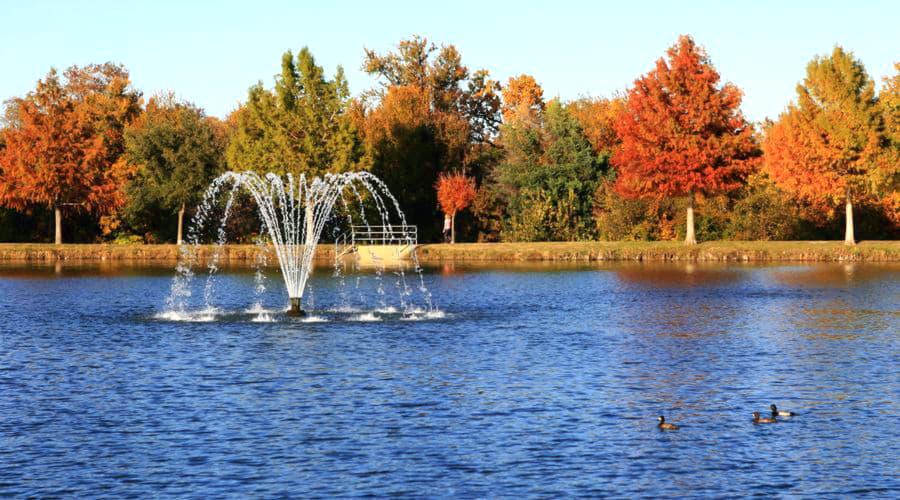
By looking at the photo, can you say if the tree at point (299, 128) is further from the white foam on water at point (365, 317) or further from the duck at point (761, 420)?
the duck at point (761, 420)

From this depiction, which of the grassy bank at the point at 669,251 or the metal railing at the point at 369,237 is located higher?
the metal railing at the point at 369,237

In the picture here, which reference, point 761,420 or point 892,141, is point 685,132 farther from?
point 761,420

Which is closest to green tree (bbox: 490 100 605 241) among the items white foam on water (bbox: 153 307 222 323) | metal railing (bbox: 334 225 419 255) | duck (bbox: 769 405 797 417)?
metal railing (bbox: 334 225 419 255)

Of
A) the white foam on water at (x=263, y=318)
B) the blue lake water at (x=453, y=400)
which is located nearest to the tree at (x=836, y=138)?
the blue lake water at (x=453, y=400)

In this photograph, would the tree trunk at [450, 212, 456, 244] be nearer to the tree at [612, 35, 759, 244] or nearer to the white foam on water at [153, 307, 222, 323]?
the tree at [612, 35, 759, 244]

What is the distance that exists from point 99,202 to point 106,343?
6010 centimetres

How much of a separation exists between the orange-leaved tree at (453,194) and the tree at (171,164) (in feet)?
57.9

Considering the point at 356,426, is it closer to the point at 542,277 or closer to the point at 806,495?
the point at 806,495

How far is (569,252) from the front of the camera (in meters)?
79.7

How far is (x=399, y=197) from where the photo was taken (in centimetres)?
9506

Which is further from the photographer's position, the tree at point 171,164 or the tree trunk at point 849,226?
the tree at point 171,164

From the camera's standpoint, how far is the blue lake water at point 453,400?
17.3 meters

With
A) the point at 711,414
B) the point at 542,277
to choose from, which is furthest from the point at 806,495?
the point at 542,277

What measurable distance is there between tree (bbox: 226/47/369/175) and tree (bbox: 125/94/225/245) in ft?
8.45
